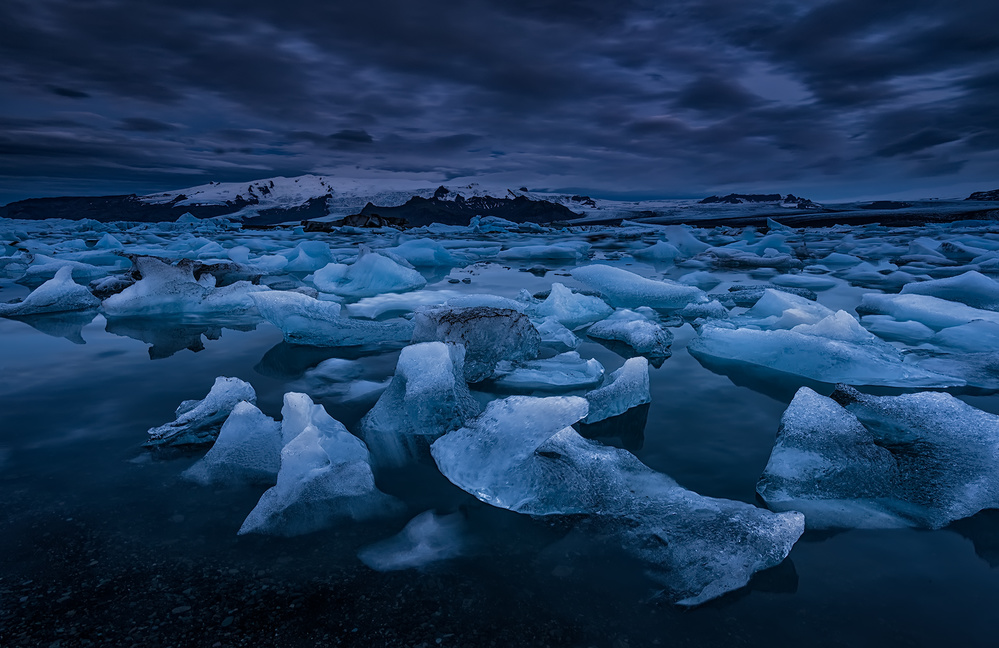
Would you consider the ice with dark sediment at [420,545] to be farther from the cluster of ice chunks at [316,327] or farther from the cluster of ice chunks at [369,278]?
the cluster of ice chunks at [369,278]

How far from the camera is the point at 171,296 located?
4.03 meters

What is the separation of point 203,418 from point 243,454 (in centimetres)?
34

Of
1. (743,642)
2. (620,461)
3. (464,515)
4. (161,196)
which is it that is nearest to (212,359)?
(464,515)

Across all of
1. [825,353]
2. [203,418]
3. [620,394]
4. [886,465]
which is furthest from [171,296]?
[886,465]

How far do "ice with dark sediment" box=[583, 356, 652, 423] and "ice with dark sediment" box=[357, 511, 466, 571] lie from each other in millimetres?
748

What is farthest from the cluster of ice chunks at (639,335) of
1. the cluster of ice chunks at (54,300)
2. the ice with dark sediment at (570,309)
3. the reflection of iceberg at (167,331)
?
the cluster of ice chunks at (54,300)

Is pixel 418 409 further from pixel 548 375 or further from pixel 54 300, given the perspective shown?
pixel 54 300

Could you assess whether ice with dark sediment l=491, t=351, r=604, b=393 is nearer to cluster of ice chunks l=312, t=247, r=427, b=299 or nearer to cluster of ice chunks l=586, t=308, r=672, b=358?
cluster of ice chunks l=586, t=308, r=672, b=358

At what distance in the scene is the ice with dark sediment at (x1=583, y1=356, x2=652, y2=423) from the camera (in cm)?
189

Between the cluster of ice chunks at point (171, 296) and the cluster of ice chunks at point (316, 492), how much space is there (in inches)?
120

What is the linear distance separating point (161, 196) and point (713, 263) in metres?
80.1

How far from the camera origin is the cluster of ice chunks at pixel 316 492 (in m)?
1.27

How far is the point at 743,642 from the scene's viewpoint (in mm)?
926

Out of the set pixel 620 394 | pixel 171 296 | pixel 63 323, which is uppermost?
pixel 620 394
